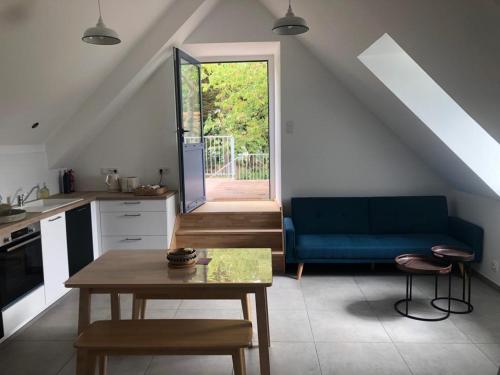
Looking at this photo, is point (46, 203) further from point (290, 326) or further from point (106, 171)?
point (290, 326)

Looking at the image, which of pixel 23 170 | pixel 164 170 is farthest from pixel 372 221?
pixel 23 170

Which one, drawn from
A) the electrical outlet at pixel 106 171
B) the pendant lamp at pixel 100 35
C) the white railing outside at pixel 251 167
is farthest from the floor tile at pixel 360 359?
the white railing outside at pixel 251 167

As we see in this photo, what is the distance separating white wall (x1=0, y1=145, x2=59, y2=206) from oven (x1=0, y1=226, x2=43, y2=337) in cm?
76

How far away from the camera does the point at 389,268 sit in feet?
14.4

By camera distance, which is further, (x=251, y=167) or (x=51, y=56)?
(x=251, y=167)

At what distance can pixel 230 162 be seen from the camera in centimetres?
820

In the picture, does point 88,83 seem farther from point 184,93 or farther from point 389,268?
point 389,268

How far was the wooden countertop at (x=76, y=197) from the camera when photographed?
2945 millimetres

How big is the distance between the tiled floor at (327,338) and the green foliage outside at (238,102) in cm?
803

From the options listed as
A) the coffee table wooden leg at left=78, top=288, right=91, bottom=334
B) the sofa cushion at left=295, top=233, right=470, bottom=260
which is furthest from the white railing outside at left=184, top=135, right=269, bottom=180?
the coffee table wooden leg at left=78, top=288, right=91, bottom=334

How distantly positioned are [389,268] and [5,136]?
3938 mm

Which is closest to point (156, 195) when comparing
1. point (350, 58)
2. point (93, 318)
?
point (93, 318)

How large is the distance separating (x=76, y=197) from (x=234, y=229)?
5.63 feet

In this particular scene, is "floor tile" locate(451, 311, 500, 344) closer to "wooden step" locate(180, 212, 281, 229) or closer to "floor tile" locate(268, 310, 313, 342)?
"floor tile" locate(268, 310, 313, 342)
